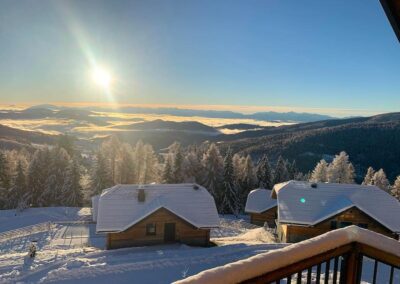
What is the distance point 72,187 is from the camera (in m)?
49.0

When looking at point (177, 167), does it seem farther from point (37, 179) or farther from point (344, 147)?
point (344, 147)

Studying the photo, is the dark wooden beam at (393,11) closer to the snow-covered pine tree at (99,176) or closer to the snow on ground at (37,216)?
the snow on ground at (37,216)

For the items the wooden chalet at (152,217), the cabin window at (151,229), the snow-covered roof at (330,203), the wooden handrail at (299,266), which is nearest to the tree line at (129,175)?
the snow-covered roof at (330,203)

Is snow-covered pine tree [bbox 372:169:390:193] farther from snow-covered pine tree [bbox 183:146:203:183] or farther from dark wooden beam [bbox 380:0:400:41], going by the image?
dark wooden beam [bbox 380:0:400:41]

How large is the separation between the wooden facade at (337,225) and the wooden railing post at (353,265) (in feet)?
79.8

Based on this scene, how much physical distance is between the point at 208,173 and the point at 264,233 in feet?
69.6

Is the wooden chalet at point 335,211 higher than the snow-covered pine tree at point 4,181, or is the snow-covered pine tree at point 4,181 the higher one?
the wooden chalet at point 335,211

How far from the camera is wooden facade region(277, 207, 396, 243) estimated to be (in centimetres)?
2652

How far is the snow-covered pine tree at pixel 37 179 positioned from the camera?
159 ft

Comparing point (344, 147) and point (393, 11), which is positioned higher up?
point (393, 11)

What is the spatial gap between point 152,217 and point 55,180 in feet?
97.2

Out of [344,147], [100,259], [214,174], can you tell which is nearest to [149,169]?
[214,174]

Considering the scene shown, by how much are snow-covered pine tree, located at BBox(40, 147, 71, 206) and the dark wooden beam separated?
169ft

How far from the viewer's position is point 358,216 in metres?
26.7
